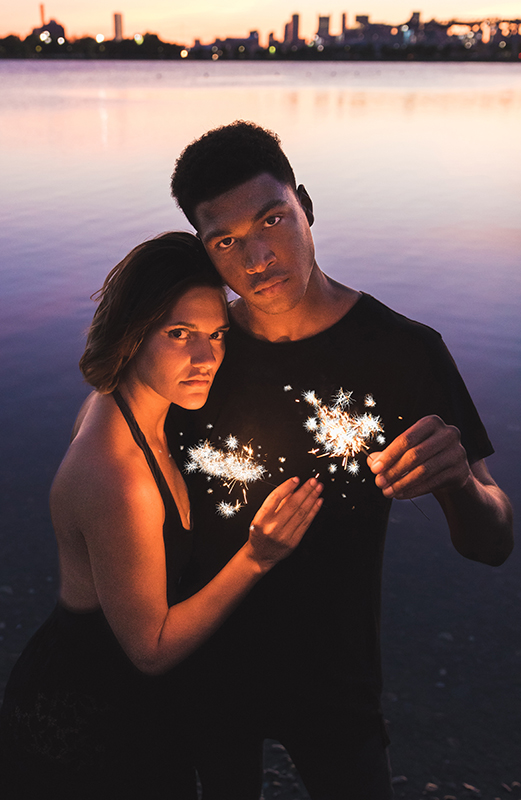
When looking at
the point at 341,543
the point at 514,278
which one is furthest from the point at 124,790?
the point at 514,278

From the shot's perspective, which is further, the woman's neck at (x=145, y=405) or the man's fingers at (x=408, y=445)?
the woman's neck at (x=145, y=405)

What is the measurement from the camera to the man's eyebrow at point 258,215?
288 cm

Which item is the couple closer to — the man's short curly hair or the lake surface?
the man's short curly hair

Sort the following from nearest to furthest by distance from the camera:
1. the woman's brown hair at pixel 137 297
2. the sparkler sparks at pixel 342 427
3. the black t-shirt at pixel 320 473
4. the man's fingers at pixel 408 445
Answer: the man's fingers at pixel 408 445, the woman's brown hair at pixel 137 297, the sparkler sparks at pixel 342 427, the black t-shirt at pixel 320 473

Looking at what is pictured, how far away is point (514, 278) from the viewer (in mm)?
14711

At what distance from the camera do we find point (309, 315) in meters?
3.08

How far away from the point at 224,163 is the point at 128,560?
176 cm

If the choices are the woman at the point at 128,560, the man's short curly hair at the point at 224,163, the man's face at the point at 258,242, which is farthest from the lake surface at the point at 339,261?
the man's short curly hair at the point at 224,163

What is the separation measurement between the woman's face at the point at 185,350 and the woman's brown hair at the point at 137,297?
4 centimetres

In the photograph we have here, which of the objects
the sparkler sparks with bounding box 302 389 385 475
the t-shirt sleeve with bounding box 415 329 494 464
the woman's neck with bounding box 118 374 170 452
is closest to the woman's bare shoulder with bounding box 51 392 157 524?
the woman's neck with bounding box 118 374 170 452

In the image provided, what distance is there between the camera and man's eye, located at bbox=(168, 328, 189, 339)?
9.31 ft

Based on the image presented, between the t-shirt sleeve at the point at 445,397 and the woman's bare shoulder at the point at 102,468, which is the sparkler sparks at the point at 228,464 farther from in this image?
the t-shirt sleeve at the point at 445,397

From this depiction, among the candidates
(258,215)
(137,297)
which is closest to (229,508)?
(137,297)

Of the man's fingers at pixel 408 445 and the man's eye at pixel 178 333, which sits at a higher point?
the man's eye at pixel 178 333
